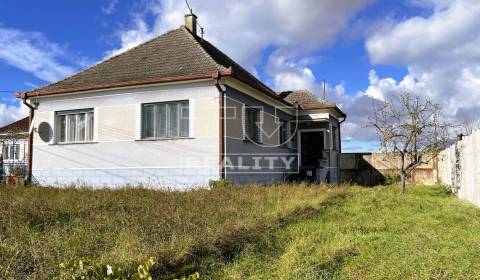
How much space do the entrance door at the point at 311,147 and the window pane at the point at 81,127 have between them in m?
9.44

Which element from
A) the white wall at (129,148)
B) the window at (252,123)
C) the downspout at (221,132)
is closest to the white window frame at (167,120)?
the white wall at (129,148)

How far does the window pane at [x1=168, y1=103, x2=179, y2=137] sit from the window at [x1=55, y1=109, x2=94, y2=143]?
9.72 feet

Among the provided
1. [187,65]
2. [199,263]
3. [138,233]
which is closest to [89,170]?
[187,65]

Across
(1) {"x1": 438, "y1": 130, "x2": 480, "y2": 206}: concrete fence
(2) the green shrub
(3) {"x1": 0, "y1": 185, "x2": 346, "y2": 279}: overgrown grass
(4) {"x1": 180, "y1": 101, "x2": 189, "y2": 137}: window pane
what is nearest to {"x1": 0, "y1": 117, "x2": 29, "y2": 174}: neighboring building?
(4) {"x1": 180, "y1": 101, "x2": 189, "y2": 137}: window pane

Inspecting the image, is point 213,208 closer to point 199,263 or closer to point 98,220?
point 98,220

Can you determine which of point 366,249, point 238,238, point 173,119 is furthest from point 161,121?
point 366,249

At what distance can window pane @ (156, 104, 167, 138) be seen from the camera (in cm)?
1283

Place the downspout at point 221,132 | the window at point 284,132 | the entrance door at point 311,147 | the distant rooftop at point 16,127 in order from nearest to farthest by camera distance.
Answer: the downspout at point 221,132 → the window at point 284,132 → the entrance door at point 311,147 → the distant rooftop at point 16,127

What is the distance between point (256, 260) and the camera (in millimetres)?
4723

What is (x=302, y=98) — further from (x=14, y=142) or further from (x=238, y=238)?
(x=14, y=142)

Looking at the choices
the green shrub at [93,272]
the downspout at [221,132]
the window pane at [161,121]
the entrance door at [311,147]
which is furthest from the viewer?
the entrance door at [311,147]

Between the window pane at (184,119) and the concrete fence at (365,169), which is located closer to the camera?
the window pane at (184,119)

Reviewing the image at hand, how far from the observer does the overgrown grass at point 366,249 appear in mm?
4297

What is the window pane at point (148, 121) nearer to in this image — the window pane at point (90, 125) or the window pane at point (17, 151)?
the window pane at point (90, 125)
